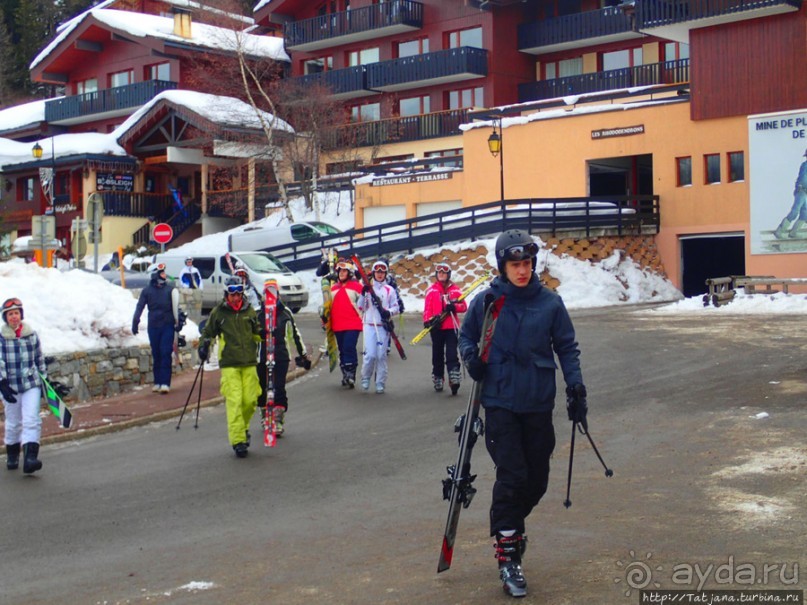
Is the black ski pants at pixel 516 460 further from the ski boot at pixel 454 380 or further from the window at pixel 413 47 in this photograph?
the window at pixel 413 47

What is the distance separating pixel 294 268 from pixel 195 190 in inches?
807

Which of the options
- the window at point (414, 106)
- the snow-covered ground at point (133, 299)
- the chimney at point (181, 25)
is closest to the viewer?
the snow-covered ground at point (133, 299)

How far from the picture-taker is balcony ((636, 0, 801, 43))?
29.4 metres

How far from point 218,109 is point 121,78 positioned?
35.7 feet

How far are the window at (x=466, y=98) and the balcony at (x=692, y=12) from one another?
1380 cm

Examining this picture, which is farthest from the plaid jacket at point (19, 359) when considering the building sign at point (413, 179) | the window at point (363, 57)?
the window at point (363, 57)

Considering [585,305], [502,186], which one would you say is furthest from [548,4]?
[585,305]

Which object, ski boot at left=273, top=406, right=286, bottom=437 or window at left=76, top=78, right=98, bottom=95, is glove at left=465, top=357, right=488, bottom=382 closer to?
ski boot at left=273, top=406, right=286, bottom=437

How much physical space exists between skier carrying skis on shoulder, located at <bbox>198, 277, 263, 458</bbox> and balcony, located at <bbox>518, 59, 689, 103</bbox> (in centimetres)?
3201

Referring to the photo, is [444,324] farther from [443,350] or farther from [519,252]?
[519,252]

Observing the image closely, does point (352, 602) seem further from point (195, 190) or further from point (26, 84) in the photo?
point (26, 84)

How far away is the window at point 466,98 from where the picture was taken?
4606cm

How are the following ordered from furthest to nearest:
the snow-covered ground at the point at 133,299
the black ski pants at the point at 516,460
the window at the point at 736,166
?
the window at the point at 736,166
the snow-covered ground at the point at 133,299
the black ski pants at the point at 516,460

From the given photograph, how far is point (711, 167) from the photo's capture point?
1229 inches
